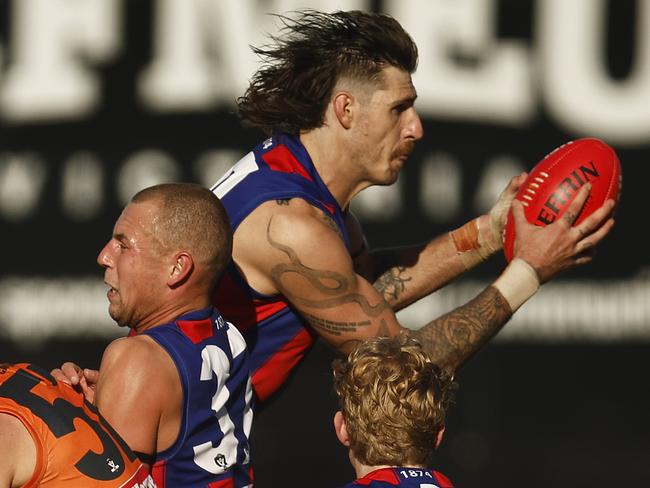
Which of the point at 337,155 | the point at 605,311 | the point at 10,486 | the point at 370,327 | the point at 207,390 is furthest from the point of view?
→ the point at 605,311

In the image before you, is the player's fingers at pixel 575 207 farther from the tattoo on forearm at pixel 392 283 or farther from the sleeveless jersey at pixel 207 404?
the sleeveless jersey at pixel 207 404

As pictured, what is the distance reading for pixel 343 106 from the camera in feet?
14.5

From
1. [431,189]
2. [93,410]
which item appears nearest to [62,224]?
[431,189]

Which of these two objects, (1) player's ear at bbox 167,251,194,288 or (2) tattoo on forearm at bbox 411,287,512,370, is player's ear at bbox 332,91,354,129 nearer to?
(2) tattoo on forearm at bbox 411,287,512,370

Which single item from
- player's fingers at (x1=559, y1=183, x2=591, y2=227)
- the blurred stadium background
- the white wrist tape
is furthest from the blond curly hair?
the blurred stadium background

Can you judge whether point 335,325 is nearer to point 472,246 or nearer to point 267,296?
point 267,296

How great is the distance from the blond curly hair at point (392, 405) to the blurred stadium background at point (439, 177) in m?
3.37

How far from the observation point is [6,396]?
2873mm

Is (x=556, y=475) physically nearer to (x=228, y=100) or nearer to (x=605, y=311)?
(x=605, y=311)

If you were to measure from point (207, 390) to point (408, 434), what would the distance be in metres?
0.60

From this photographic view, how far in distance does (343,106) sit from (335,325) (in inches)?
32.9

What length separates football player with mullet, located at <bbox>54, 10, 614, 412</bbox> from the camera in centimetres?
407

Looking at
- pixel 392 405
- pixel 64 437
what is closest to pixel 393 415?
pixel 392 405

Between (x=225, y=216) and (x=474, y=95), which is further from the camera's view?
(x=474, y=95)
